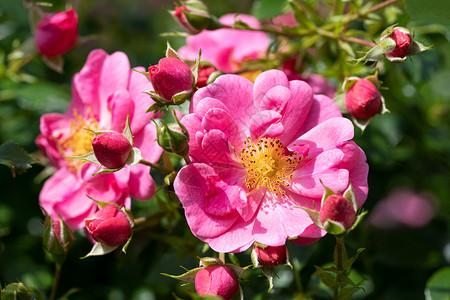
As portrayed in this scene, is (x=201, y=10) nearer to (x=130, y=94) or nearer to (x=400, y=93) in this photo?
(x=130, y=94)

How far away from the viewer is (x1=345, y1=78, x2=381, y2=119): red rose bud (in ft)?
4.11

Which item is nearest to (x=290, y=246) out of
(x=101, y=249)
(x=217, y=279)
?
(x=217, y=279)

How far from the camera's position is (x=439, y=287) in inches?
58.7

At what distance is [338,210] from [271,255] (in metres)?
0.21

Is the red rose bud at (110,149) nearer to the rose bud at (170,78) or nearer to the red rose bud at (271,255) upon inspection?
the rose bud at (170,78)

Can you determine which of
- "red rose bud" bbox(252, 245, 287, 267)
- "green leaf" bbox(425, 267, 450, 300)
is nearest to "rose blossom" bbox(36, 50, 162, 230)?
"red rose bud" bbox(252, 245, 287, 267)

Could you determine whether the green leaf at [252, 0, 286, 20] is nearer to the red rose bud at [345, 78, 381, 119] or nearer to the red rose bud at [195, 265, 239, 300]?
the red rose bud at [345, 78, 381, 119]

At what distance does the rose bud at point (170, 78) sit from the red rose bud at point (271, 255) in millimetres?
435

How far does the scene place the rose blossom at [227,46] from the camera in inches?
72.0

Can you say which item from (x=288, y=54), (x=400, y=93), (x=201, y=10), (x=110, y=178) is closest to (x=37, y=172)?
(x=110, y=178)

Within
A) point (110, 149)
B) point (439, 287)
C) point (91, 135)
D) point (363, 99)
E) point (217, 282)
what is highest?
point (363, 99)

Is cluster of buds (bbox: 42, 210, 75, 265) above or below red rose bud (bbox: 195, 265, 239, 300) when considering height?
below

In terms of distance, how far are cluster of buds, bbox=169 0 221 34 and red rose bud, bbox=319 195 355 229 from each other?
746 millimetres

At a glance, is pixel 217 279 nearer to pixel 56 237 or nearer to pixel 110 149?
pixel 110 149
